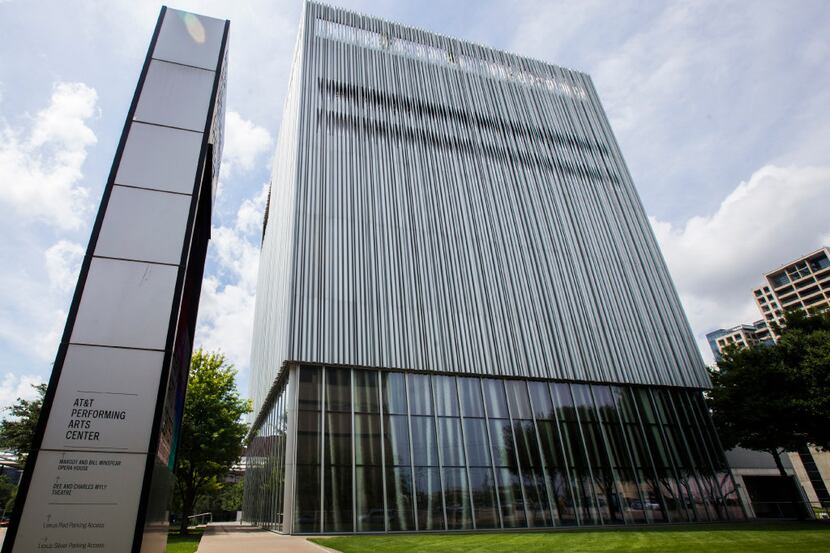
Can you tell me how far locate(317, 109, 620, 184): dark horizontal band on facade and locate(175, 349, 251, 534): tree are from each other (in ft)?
56.8

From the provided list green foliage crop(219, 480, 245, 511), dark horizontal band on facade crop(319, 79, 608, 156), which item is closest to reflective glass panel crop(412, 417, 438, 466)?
dark horizontal band on facade crop(319, 79, 608, 156)

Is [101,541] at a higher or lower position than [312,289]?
lower

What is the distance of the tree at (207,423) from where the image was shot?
27000 mm

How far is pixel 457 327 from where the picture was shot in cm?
2519

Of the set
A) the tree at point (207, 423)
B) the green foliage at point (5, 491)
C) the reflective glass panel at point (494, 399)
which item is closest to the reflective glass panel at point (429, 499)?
the reflective glass panel at point (494, 399)

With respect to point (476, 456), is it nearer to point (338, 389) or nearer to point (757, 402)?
point (338, 389)

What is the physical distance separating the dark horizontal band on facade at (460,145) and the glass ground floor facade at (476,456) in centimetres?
1564

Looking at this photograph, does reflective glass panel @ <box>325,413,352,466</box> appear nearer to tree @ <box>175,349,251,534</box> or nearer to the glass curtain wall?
the glass curtain wall

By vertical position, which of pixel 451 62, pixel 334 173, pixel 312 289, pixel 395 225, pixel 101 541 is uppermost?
pixel 451 62

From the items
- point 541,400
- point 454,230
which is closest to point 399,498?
point 541,400

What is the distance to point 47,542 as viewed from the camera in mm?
5520

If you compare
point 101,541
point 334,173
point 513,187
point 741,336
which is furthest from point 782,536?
point 741,336

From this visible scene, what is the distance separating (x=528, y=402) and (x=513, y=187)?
14660 millimetres

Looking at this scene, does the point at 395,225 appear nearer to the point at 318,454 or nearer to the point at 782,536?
the point at 318,454
